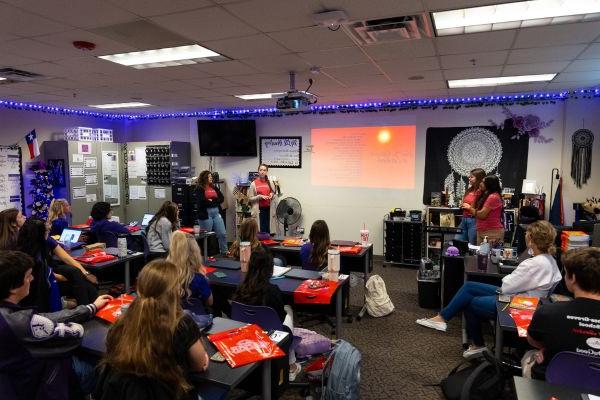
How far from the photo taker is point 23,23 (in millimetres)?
2943

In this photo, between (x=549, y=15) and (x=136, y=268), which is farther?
(x=136, y=268)

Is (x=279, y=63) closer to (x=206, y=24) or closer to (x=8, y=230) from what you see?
(x=206, y=24)

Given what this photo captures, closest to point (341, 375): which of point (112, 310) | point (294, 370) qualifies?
point (294, 370)

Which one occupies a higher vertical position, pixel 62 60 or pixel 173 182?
pixel 62 60

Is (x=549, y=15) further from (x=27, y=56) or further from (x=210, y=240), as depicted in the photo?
(x=210, y=240)

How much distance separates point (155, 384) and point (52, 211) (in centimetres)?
470

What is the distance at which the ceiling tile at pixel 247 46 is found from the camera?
11.0 feet

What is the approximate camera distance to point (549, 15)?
2879mm

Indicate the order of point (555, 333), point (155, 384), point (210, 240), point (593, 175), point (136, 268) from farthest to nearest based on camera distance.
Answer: point (210, 240), point (593, 175), point (136, 268), point (555, 333), point (155, 384)

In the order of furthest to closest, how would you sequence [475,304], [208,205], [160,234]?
1. [208,205]
2. [160,234]
3. [475,304]

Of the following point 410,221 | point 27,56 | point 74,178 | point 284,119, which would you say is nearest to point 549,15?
point 410,221

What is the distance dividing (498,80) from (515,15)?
241cm

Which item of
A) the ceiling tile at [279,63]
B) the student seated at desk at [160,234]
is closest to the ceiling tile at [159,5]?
the ceiling tile at [279,63]

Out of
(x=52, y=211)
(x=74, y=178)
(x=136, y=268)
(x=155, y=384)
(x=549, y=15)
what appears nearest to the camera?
(x=155, y=384)
